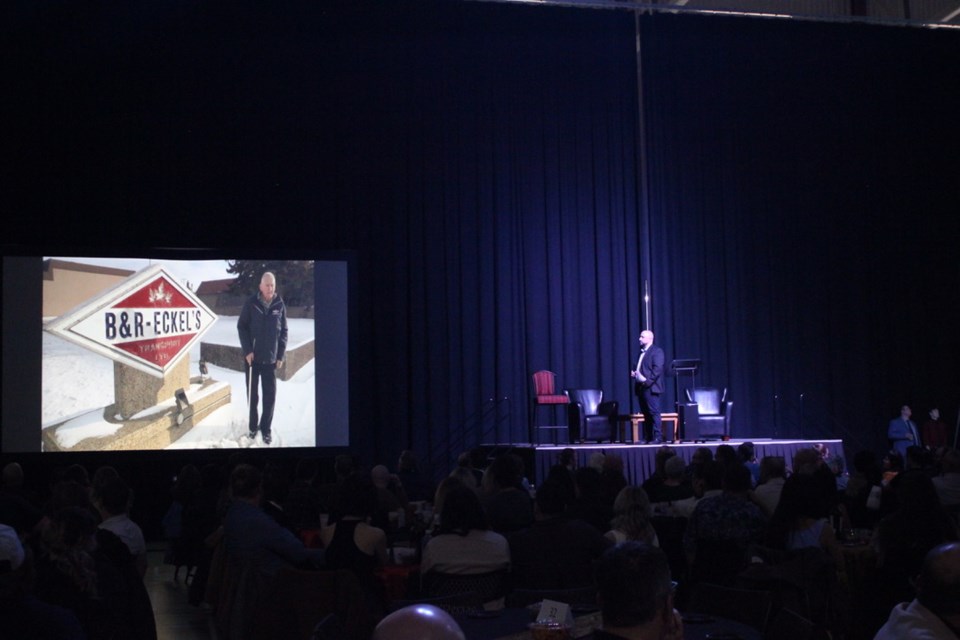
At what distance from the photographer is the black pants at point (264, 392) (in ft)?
39.0

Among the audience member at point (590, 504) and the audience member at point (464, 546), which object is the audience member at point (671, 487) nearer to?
the audience member at point (590, 504)

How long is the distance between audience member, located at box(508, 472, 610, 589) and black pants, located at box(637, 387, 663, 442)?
864 centimetres

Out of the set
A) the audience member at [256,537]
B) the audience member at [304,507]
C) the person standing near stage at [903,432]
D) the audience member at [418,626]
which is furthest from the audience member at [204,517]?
the person standing near stage at [903,432]

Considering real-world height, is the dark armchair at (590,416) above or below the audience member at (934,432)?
above

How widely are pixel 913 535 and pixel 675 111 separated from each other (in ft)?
39.7

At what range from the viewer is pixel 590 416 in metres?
12.8

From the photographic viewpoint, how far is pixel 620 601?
2.20 metres

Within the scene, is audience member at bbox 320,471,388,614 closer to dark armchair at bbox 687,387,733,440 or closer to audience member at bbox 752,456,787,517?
audience member at bbox 752,456,787,517

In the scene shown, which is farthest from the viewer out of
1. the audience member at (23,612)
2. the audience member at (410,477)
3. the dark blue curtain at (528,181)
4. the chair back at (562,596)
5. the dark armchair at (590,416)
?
the dark blue curtain at (528,181)

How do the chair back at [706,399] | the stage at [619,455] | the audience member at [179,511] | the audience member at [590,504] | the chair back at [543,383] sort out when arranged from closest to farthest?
the audience member at [590,504]
the audience member at [179,511]
the stage at [619,455]
the chair back at [706,399]
the chair back at [543,383]

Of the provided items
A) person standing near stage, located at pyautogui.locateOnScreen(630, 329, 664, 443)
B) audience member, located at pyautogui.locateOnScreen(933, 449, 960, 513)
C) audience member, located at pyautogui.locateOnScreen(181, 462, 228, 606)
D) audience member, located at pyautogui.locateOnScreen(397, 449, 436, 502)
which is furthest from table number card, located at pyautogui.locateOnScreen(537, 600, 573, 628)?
person standing near stage, located at pyautogui.locateOnScreen(630, 329, 664, 443)

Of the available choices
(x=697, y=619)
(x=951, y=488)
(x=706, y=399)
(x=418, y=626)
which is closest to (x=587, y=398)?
(x=706, y=399)

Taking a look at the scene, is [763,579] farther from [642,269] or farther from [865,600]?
[642,269]

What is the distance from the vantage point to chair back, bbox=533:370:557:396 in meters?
13.4
